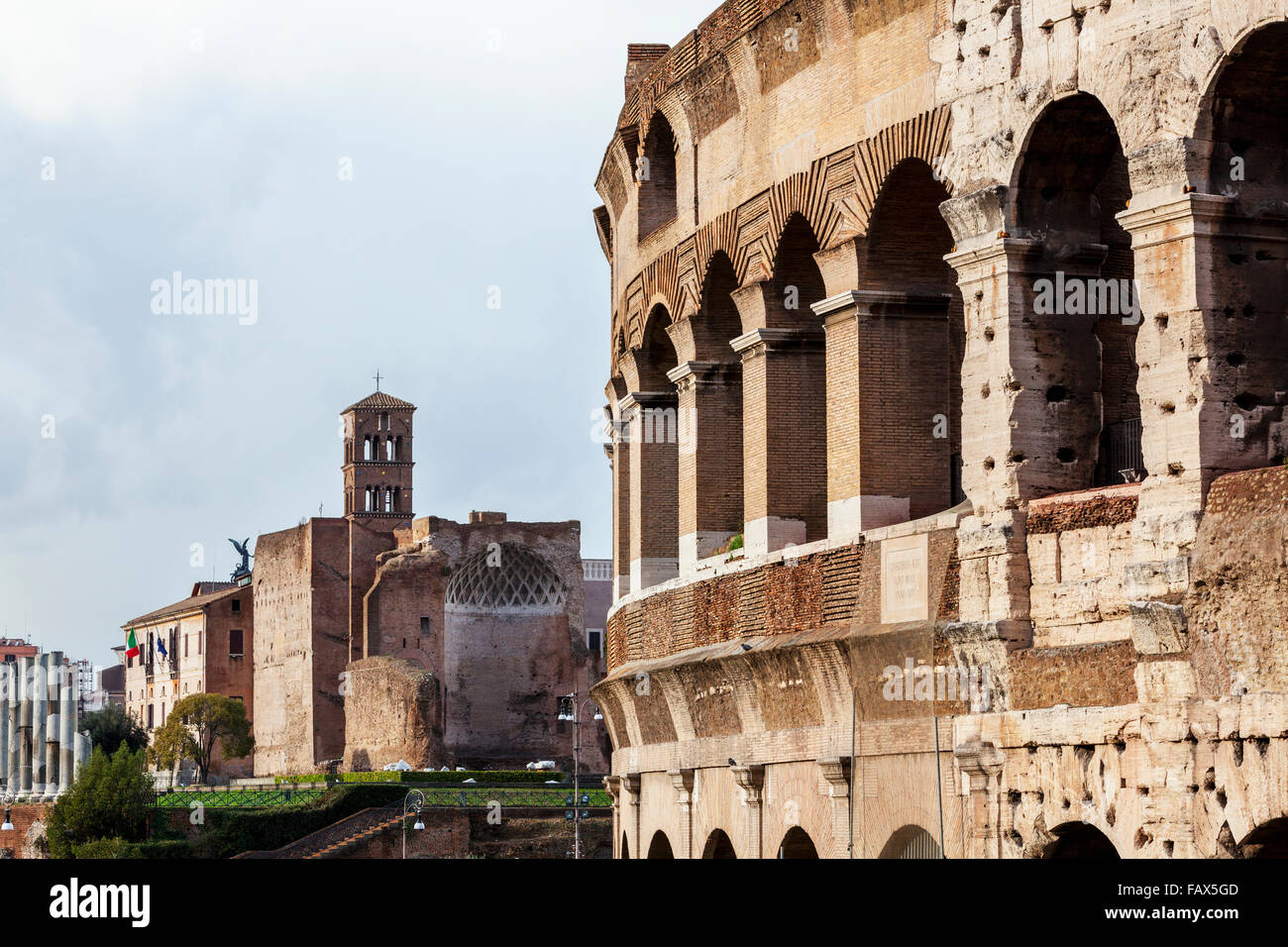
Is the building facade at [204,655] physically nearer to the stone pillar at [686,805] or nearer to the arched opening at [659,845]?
the arched opening at [659,845]

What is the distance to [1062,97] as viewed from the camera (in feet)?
40.9

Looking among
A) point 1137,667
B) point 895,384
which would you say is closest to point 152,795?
point 895,384

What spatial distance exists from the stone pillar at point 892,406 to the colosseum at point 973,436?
0.8 inches

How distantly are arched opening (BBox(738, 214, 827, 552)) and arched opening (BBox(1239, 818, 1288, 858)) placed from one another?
6.10 m

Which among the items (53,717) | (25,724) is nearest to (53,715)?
(53,717)

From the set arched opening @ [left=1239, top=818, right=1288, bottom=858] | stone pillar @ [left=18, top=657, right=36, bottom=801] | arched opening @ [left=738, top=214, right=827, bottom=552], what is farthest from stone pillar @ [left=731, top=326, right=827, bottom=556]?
stone pillar @ [left=18, top=657, right=36, bottom=801]

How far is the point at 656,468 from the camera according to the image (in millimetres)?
20422

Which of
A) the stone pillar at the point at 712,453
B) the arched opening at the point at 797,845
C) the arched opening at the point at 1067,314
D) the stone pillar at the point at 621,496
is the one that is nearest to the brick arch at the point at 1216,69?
the arched opening at the point at 1067,314

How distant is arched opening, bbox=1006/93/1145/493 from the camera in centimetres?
1287

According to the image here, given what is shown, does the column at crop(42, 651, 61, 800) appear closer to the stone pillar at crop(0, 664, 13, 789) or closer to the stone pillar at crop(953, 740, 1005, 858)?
the stone pillar at crop(0, 664, 13, 789)

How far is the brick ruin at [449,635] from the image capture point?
5819 centimetres
